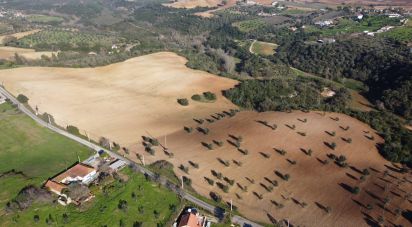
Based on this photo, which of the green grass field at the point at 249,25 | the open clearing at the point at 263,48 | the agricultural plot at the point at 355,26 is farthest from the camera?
the green grass field at the point at 249,25

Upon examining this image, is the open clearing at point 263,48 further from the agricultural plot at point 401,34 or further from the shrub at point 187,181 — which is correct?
the shrub at point 187,181

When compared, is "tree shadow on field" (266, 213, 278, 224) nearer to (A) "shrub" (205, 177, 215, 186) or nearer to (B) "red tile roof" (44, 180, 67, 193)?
(A) "shrub" (205, 177, 215, 186)

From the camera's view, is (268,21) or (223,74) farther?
(268,21)

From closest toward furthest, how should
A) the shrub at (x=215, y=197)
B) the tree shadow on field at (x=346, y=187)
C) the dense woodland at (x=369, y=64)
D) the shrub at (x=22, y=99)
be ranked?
the shrub at (x=215, y=197) → the tree shadow on field at (x=346, y=187) → the shrub at (x=22, y=99) → the dense woodland at (x=369, y=64)

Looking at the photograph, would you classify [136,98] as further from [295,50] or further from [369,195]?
[295,50]

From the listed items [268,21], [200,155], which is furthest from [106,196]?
[268,21]

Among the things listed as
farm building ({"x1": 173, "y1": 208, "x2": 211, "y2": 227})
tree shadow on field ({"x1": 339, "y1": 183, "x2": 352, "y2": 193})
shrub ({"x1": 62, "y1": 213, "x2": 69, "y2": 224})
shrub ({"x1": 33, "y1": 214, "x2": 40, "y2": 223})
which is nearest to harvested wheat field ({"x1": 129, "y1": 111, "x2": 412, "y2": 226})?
tree shadow on field ({"x1": 339, "y1": 183, "x2": 352, "y2": 193})

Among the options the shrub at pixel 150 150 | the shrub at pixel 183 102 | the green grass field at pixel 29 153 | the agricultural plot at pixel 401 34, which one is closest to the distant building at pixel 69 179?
the green grass field at pixel 29 153
